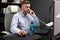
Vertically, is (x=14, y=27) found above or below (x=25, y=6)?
below

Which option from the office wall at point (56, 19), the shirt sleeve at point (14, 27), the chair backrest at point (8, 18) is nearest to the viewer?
the office wall at point (56, 19)

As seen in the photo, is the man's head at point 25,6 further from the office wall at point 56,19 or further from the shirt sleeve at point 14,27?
the office wall at point 56,19

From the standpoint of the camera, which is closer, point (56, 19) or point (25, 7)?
point (56, 19)

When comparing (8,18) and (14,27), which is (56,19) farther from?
(8,18)

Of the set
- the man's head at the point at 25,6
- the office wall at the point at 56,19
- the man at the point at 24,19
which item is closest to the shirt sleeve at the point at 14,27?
the man at the point at 24,19

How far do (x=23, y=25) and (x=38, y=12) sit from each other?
1637mm

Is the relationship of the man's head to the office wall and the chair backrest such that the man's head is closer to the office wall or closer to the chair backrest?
the chair backrest

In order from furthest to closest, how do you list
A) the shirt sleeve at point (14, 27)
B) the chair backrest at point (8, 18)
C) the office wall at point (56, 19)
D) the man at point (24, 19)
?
the chair backrest at point (8, 18), the man at point (24, 19), the shirt sleeve at point (14, 27), the office wall at point (56, 19)

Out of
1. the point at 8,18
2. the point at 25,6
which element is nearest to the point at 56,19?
the point at 25,6

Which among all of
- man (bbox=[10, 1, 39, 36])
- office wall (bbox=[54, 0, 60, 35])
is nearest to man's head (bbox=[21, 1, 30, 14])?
man (bbox=[10, 1, 39, 36])

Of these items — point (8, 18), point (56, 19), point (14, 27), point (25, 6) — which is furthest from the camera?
point (8, 18)

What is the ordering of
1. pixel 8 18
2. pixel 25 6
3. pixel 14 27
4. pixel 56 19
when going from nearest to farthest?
pixel 56 19
pixel 14 27
pixel 25 6
pixel 8 18

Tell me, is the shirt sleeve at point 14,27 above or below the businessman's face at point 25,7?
below

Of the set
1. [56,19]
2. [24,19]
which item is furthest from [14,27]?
[56,19]
